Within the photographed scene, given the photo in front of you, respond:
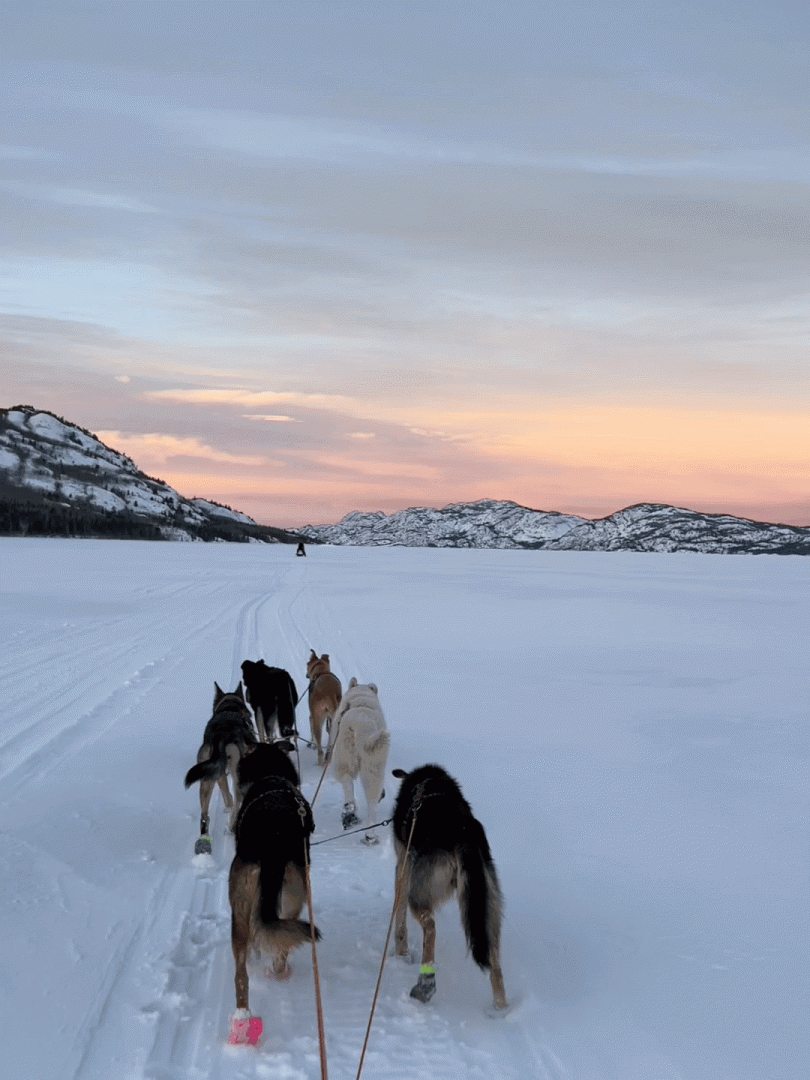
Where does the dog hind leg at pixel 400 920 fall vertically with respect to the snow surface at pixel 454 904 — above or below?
above

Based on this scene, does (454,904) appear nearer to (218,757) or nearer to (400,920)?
(400,920)

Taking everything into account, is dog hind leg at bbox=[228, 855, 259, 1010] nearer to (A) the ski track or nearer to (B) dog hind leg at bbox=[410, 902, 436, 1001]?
(A) the ski track

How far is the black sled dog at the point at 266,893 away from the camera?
346 cm

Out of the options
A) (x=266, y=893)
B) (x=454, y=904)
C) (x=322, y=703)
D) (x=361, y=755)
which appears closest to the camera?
(x=266, y=893)

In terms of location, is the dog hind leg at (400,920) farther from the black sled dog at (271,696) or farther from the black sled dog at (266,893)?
the black sled dog at (271,696)

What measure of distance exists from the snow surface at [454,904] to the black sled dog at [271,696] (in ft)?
1.56

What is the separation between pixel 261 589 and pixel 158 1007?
82.8 ft

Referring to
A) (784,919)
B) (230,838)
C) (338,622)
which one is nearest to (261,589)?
(338,622)

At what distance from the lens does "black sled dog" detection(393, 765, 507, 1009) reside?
3562mm

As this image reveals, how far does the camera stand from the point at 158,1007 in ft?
12.0

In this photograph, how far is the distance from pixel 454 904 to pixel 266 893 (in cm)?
200

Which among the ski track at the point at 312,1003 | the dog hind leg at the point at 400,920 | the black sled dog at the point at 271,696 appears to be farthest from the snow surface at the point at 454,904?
the black sled dog at the point at 271,696

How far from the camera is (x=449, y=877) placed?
12.1ft

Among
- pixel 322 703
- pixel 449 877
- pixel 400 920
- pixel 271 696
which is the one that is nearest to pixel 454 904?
pixel 400 920
